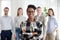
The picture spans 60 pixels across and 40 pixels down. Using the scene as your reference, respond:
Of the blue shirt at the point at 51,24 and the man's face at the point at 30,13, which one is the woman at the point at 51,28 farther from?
the man's face at the point at 30,13

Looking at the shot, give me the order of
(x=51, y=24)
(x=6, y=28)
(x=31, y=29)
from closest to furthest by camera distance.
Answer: (x=31, y=29), (x=6, y=28), (x=51, y=24)

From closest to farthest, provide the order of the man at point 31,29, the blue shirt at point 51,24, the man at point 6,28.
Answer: the man at point 31,29
the man at point 6,28
the blue shirt at point 51,24

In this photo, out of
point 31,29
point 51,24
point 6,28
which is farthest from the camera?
point 51,24

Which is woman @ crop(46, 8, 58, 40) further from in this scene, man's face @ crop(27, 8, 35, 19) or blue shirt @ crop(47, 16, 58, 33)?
man's face @ crop(27, 8, 35, 19)

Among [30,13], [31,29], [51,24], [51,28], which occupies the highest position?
[30,13]

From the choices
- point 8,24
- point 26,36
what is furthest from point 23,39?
point 8,24

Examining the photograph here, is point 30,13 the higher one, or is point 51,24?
point 30,13

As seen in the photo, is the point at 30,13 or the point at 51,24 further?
the point at 51,24

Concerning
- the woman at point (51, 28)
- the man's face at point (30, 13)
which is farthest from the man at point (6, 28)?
the man's face at point (30, 13)

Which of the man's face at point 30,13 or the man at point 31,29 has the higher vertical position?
the man's face at point 30,13

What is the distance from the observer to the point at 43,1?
5.03m

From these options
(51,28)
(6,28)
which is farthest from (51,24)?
(6,28)

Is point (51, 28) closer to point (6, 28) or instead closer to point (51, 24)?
point (51, 24)

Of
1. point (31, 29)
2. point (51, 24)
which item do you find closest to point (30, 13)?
point (31, 29)
